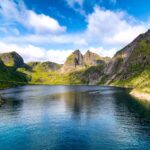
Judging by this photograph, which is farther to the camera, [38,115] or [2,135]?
[38,115]

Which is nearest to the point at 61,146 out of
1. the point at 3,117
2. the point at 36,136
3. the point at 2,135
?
the point at 36,136

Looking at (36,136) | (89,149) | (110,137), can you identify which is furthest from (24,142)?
(110,137)

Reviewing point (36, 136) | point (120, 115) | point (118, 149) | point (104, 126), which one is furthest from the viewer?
point (120, 115)

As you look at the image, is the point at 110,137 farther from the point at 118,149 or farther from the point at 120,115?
the point at 120,115

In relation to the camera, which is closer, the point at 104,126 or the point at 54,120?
the point at 104,126

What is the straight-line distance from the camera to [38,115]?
155m

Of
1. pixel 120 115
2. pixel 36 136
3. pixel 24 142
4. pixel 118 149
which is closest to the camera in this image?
pixel 118 149

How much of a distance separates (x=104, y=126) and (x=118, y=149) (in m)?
35.7

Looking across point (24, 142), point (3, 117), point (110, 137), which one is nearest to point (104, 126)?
point (110, 137)

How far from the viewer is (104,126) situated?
12194 cm

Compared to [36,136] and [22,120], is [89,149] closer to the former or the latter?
[36,136]

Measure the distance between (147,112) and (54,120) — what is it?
6123 cm

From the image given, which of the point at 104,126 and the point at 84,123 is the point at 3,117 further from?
the point at 104,126

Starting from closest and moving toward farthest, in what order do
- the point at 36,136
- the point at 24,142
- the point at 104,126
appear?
1. the point at 24,142
2. the point at 36,136
3. the point at 104,126
